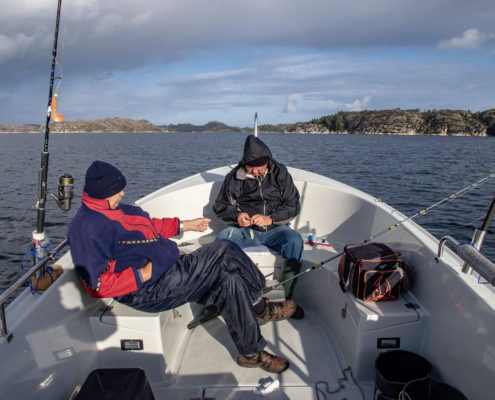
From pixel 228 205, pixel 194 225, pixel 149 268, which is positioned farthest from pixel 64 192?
pixel 228 205

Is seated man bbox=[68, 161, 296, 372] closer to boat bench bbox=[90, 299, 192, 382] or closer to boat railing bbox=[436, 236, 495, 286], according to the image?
boat bench bbox=[90, 299, 192, 382]

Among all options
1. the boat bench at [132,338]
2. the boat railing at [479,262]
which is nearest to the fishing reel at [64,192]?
the boat bench at [132,338]

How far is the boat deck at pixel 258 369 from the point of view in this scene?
2102mm

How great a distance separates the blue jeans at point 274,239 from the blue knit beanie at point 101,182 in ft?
4.56

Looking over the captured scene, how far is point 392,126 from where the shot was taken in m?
88.9

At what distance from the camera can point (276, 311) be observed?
2.68 metres

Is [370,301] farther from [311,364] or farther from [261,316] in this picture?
[261,316]

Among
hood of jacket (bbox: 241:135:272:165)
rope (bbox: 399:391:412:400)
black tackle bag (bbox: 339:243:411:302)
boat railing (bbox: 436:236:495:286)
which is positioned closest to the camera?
boat railing (bbox: 436:236:495:286)

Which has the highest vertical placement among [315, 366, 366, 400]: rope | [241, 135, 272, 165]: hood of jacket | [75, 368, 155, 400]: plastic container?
[241, 135, 272, 165]: hood of jacket

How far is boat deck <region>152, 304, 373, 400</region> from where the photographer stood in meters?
2.10

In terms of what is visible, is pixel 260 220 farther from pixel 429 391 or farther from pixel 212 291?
pixel 429 391

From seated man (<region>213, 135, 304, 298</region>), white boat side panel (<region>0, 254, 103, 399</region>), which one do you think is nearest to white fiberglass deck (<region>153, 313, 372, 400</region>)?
white boat side panel (<region>0, 254, 103, 399</region>)

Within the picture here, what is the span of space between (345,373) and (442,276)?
87 cm

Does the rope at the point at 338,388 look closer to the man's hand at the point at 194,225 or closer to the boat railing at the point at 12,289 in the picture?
the man's hand at the point at 194,225
